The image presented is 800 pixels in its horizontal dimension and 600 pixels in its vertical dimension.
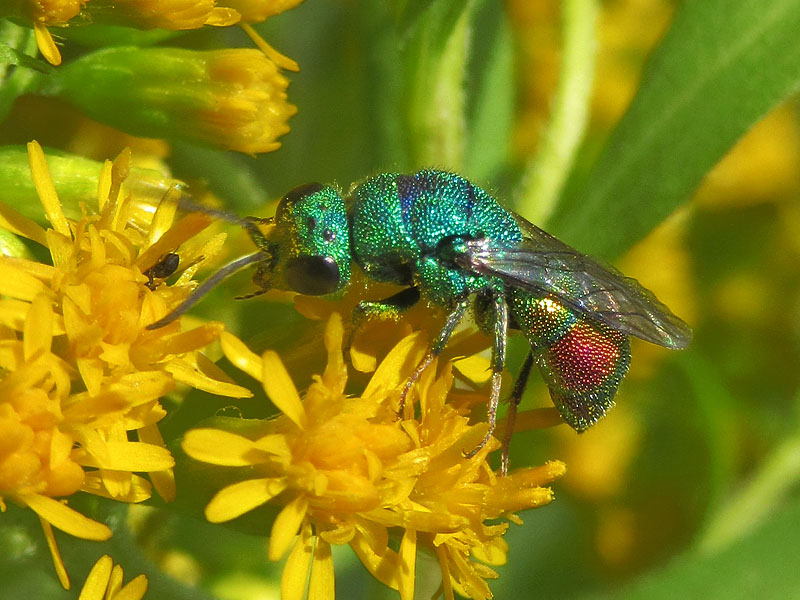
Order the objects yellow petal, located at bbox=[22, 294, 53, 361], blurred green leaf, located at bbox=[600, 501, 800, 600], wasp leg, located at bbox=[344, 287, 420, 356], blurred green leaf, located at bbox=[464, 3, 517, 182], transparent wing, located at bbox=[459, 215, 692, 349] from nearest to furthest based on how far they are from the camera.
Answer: yellow petal, located at bbox=[22, 294, 53, 361] < wasp leg, located at bbox=[344, 287, 420, 356] < transparent wing, located at bbox=[459, 215, 692, 349] < blurred green leaf, located at bbox=[600, 501, 800, 600] < blurred green leaf, located at bbox=[464, 3, 517, 182]

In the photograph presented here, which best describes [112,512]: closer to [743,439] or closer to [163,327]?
[163,327]

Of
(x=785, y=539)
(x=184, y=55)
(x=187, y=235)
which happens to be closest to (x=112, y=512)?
(x=187, y=235)

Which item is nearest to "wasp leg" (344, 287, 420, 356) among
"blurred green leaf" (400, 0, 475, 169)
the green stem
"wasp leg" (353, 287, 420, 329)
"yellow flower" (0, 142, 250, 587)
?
"wasp leg" (353, 287, 420, 329)

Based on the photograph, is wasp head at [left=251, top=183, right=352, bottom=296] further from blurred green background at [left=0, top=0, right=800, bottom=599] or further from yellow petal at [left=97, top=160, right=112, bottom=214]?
yellow petal at [left=97, top=160, right=112, bottom=214]

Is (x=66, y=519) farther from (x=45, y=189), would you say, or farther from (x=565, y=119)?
(x=565, y=119)

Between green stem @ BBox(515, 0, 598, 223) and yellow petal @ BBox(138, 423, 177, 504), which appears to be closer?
yellow petal @ BBox(138, 423, 177, 504)

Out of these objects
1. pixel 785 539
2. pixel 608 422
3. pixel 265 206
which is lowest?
pixel 608 422

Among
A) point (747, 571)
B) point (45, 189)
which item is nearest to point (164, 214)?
point (45, 189)
